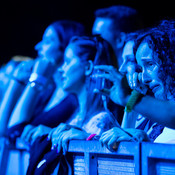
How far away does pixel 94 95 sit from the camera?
1.63 m

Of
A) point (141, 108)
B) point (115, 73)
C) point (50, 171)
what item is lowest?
point (50, 171)

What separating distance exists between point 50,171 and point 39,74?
908mm

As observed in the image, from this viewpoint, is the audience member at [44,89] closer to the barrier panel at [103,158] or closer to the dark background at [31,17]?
the dark background at [31,17]

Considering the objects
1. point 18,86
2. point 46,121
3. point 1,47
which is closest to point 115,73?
point 46,121

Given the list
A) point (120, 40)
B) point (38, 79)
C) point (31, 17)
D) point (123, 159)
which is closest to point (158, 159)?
point (123, 159)

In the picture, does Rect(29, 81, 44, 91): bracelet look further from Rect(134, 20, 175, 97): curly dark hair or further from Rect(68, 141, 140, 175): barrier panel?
Rect(134, 20, 175, 97): curly dark hair

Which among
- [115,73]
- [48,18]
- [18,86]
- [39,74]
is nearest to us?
[115,73]

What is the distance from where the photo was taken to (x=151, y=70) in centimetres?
116

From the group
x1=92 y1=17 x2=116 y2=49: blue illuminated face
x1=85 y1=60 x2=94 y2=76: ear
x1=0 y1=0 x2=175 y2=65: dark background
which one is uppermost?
x1=0 y1=0 x2=175 y2=65: dark background

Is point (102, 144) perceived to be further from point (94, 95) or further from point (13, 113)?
point (13, 113)

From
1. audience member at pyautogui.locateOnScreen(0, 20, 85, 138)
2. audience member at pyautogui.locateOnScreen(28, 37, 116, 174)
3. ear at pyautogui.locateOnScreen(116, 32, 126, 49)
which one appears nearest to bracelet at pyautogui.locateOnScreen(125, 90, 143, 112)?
audience member at pyautogui.locateOnScreen(28, 37, 116, 174)

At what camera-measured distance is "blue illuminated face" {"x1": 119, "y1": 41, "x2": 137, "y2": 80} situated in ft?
4.46

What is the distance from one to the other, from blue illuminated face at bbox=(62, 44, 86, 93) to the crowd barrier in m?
0.57

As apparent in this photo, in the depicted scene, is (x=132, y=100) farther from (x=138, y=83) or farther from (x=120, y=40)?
(x=120, y=40)
